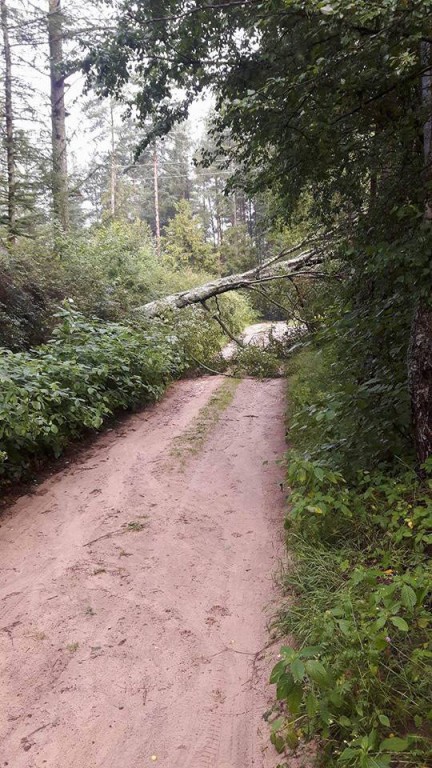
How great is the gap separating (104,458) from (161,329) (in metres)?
5.49

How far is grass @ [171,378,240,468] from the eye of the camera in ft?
20.9

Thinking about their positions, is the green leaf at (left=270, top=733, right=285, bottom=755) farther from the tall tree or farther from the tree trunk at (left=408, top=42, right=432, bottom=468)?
the tall tree

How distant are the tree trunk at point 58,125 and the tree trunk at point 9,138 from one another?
1.10 m

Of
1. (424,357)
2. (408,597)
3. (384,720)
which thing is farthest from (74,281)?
(384,720)

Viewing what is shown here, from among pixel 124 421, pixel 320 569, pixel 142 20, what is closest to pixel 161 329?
pixel 124 421

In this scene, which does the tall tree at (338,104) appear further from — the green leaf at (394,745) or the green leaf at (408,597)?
the green leaf at (394,745)

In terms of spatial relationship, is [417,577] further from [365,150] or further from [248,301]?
[248,301]

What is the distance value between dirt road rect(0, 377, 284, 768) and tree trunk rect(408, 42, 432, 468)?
1.65 m

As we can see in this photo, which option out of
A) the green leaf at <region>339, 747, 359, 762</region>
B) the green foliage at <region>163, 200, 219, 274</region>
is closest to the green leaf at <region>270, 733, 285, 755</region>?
the green leaf at <region>339, 747, 359, 762</region>

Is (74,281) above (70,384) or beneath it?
above

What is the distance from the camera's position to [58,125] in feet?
44.4

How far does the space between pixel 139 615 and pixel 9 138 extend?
11766 mm

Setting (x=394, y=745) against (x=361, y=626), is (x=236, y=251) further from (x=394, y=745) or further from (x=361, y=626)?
(x=394, y=745)

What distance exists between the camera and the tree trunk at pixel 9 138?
34.0 ft
